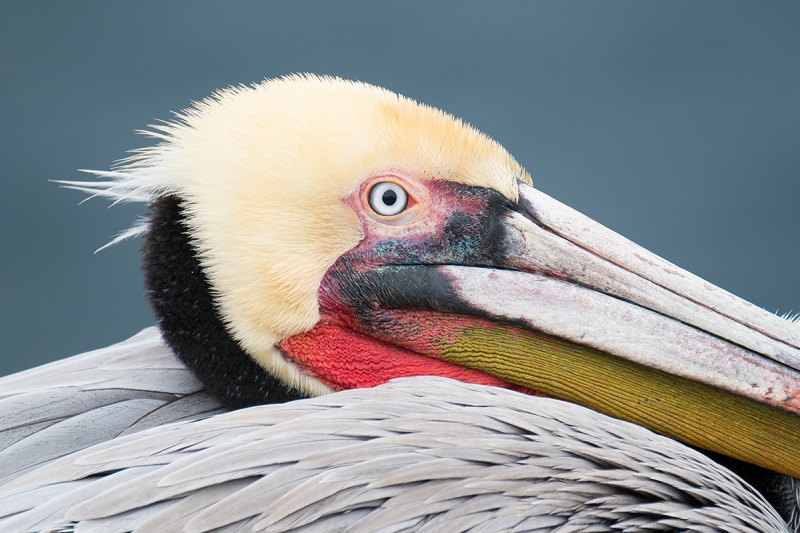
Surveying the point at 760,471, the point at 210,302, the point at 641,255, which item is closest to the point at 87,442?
the point at 210,302

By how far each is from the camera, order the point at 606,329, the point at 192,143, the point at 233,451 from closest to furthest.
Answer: the point at 233,451 → the point at 606,329 → the point at 192,143

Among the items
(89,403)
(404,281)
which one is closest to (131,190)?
(89,403)

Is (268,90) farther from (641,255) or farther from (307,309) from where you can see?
(641,255)

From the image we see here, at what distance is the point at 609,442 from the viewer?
1.47m

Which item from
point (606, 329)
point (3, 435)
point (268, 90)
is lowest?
point (3, 435)

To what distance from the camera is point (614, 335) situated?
5.32 feet

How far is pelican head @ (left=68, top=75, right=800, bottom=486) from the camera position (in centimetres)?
162

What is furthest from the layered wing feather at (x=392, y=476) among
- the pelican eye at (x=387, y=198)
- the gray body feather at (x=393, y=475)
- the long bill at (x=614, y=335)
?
the pelican eye at (x=387, y=198)

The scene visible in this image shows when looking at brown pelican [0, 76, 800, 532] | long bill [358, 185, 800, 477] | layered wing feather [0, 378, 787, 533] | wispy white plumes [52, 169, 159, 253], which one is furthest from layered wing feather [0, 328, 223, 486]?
long bill [358, 185, 800, 477]

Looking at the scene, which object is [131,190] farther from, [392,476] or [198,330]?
[392,476]

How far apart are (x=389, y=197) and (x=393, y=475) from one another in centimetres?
55

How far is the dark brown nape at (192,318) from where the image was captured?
5.54 ft

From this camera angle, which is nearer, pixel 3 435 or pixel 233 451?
pixel 233 451

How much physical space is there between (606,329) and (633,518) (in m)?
0.34
